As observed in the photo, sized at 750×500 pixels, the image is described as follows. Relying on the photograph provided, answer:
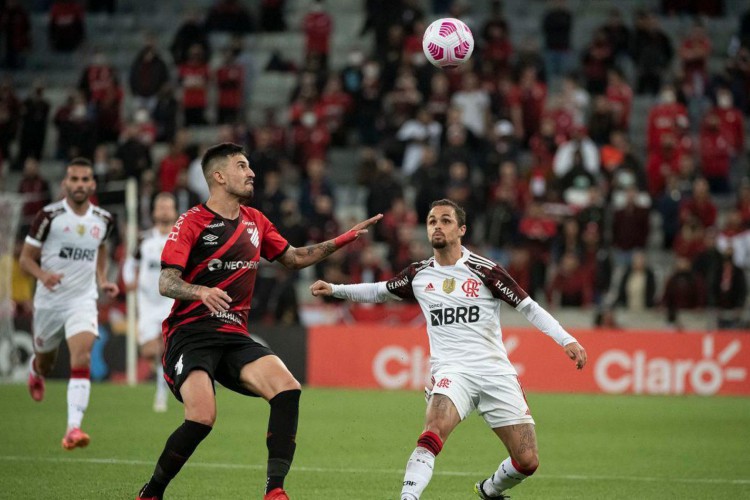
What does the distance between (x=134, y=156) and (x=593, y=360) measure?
10.5m

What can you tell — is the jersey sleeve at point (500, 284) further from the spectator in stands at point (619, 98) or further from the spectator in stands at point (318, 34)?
the spectator in stands at point (318, 34)

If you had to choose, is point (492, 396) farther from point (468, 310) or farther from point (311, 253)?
point (311, 253)

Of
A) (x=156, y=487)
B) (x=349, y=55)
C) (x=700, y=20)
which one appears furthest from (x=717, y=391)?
(x=156, y=487)

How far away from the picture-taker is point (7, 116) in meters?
28.8

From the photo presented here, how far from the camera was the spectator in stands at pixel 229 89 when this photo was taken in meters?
28.3

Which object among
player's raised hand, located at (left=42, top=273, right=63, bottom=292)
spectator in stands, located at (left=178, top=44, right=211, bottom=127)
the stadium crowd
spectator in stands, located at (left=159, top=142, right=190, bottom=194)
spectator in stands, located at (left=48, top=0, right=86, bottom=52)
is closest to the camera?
player's raised hand, located at (left=42, top=273, right=63, bottom=292)

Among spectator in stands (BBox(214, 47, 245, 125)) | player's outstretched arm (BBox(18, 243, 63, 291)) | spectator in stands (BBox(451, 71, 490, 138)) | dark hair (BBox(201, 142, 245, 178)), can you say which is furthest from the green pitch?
spectator in stands (BBox(214, 47, 245, 125))

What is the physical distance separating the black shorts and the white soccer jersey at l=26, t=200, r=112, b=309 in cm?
438

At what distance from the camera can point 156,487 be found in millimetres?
8531

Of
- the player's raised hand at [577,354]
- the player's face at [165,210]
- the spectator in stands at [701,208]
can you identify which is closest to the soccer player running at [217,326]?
the player's raised hand at [577,354]

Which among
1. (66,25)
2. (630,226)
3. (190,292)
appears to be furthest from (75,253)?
(66,25)

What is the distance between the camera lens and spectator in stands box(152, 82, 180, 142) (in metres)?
28.2

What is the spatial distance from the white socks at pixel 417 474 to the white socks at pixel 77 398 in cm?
459

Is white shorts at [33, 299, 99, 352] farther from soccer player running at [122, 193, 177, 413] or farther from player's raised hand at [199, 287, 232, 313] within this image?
player's raised hand at [199, 287, 232, 313]
